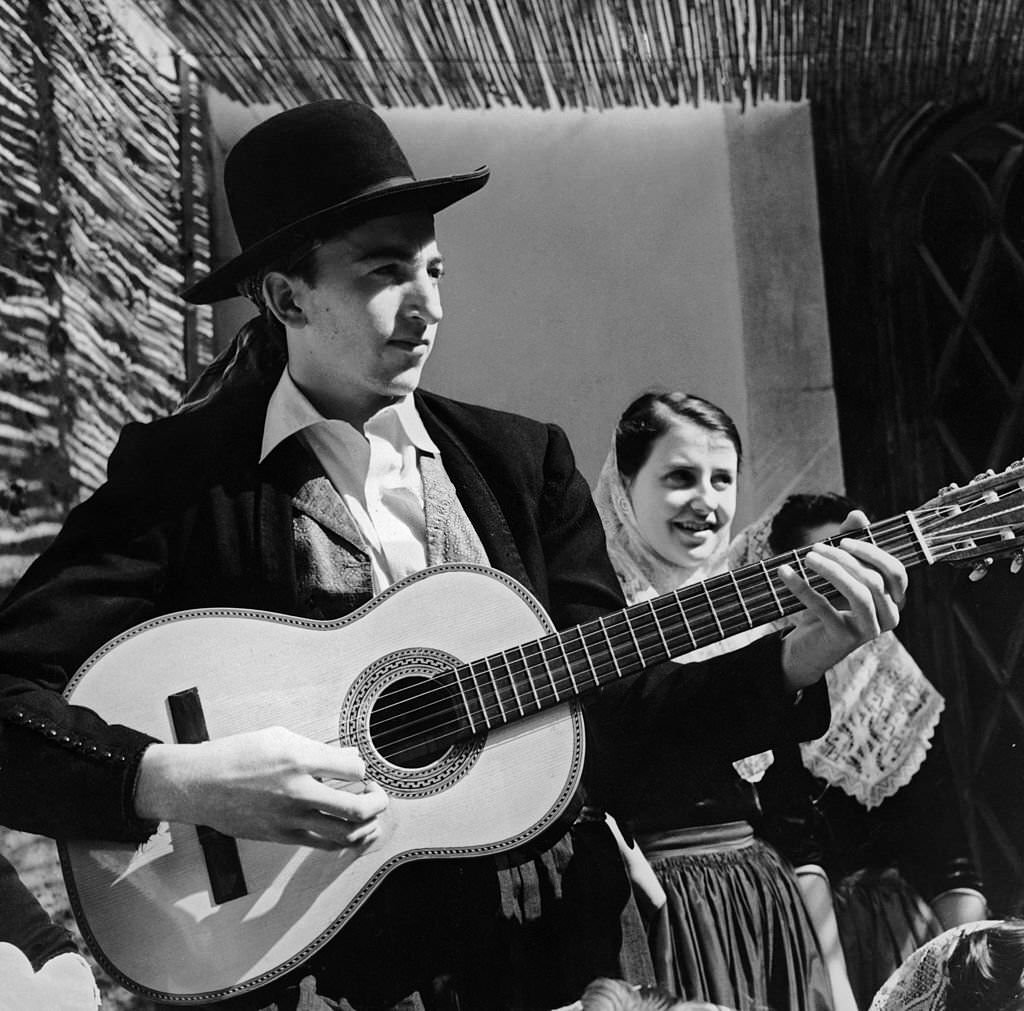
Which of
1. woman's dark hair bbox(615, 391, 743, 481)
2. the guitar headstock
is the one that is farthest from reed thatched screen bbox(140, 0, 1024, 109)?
the guitar headstock

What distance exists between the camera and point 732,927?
223 centimetres

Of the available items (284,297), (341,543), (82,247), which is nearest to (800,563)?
(341,543)

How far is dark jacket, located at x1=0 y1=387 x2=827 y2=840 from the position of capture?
1.97 metres

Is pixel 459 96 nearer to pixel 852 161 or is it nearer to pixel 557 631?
pixel 852 161

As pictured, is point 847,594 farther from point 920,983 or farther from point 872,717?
point 920,983

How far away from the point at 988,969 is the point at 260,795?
1350 millimetres

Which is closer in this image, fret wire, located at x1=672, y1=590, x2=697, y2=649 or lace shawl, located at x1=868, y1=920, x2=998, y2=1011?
fret wire, located at x1=672, y1=590, x2=697, y2=649

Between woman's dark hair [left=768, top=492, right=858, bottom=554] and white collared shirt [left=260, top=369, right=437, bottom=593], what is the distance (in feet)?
2.12

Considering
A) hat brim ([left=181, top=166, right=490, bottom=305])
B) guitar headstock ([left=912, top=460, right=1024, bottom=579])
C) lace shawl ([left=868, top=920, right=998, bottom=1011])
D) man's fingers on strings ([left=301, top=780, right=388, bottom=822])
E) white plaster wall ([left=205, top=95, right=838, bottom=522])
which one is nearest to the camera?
man's fingers on strings ([left=301, top=780, right=388, bottom=822])

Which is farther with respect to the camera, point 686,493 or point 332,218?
point 686,493

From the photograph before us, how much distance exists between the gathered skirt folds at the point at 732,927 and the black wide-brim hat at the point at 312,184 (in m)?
1.19

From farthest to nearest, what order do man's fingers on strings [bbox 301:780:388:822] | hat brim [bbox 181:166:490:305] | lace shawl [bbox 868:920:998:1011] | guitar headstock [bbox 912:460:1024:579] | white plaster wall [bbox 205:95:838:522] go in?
white plaster wall [bbox 205:95:838:522] → lace shawl [bbox 868:920:998:1011] → hat brim [bbox 181:166:490:305] → guitar headstock [bbox 912:460:1024:579] → man's fingers on strings [bbox 301:780:388:822]

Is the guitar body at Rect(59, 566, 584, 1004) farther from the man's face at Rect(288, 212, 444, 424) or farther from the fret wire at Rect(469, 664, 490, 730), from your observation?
the man's face at Rect(288, 212, 444, 424)

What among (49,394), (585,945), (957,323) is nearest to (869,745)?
(585,945)
